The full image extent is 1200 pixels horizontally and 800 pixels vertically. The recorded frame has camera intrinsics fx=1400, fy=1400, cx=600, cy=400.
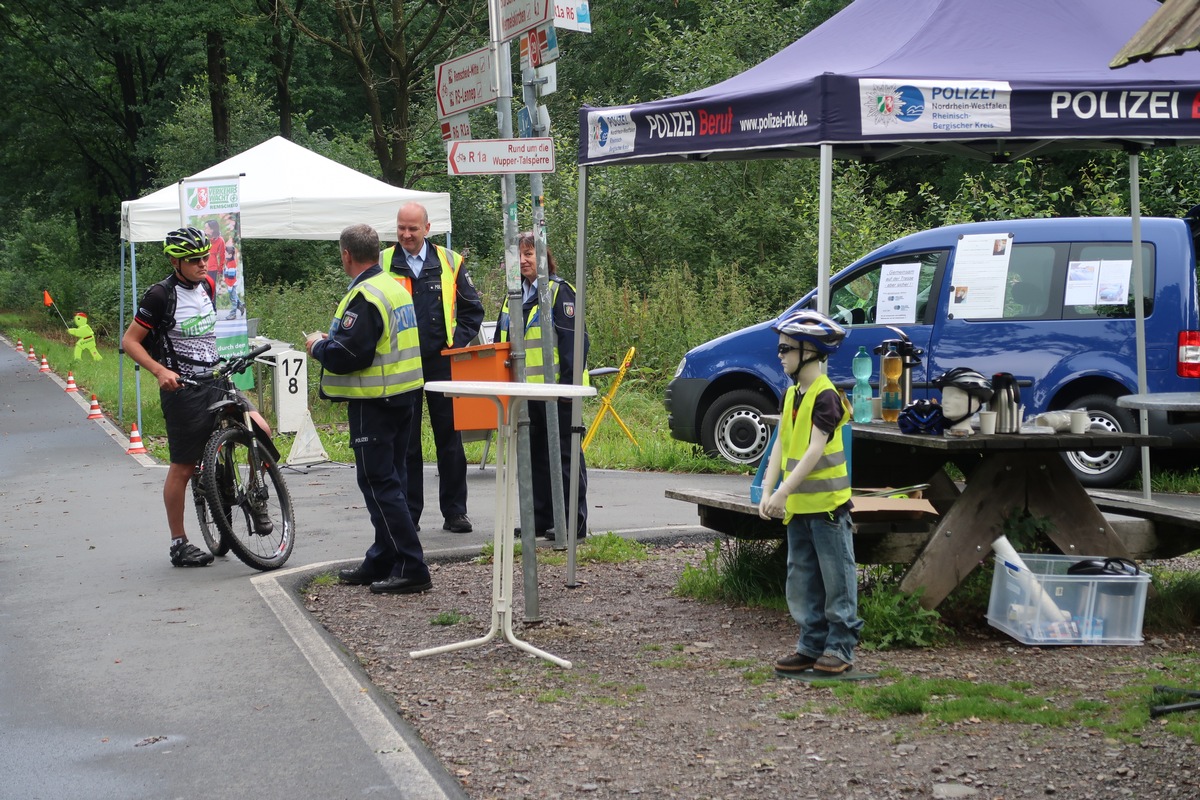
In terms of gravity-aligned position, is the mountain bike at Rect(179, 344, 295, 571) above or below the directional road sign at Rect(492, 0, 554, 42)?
below

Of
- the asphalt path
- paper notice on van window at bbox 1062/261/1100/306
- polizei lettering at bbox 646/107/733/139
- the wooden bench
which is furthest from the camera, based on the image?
paper notice on van window at bbox 1062/261/1100/306

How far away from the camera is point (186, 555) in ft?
28.5

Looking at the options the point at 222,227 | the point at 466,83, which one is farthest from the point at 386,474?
the point at 222,227

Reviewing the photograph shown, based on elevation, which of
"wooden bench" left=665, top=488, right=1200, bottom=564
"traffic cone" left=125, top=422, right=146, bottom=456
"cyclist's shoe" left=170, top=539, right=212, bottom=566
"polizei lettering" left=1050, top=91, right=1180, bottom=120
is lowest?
"cyclist's shoe" left=170, top=539, right=212, bottom=566

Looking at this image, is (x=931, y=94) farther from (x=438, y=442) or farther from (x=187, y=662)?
(x=187, y=662)

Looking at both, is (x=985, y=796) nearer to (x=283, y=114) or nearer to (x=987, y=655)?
(x=987, y=655)

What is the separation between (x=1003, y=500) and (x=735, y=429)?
6466 millimetres

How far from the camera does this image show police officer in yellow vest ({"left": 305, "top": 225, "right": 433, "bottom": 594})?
7.47m

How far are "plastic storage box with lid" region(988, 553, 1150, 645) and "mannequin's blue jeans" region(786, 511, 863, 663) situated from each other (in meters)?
0.96

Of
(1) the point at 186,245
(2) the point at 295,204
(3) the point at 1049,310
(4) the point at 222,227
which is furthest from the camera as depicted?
(2) the point at 295,204

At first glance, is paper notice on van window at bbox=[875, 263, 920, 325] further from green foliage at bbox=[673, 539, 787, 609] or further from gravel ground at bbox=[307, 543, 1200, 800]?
gravel ground at bbox=[307, 543, 1200, 800]

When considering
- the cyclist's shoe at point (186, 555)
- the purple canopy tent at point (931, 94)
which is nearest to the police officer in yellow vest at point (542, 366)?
the purple canopy tent at point (931, 94)

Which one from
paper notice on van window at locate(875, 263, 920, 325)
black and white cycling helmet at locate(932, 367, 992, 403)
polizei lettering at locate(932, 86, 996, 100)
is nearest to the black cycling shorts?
black and white cycling helmet at locate(932, 367, 992, 403)

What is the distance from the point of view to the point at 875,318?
12242 mm
